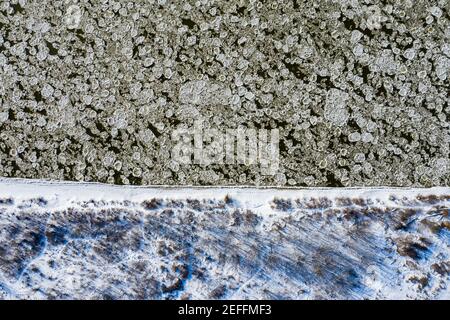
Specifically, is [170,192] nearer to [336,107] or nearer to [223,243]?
[223,243]

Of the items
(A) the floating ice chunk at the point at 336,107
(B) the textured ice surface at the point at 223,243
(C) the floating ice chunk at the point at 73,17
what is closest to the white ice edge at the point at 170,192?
(B) the textured ice surface at the point at 223,243

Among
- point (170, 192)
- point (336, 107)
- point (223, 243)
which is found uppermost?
point (336, 107)

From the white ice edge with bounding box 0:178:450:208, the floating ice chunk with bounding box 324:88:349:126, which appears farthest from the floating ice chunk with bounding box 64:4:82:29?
the floating ice chunk with bounding box 324:88:349:126

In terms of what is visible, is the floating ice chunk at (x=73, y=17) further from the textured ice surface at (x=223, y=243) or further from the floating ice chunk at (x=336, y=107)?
the floating ice chunk at (x=336, y=107)

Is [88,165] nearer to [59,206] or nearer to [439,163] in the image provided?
[59,206]

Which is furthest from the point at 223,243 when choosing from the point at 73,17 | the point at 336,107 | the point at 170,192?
the point at 73,17

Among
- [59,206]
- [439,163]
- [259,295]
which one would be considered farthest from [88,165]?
[439,163]

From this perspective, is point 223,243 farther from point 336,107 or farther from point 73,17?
point 73,17

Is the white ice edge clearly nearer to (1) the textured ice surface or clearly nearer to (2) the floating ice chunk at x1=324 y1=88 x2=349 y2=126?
(1) the textured ice surface

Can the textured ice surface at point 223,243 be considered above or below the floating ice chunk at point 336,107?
below

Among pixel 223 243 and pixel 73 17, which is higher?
pixel 73 17
